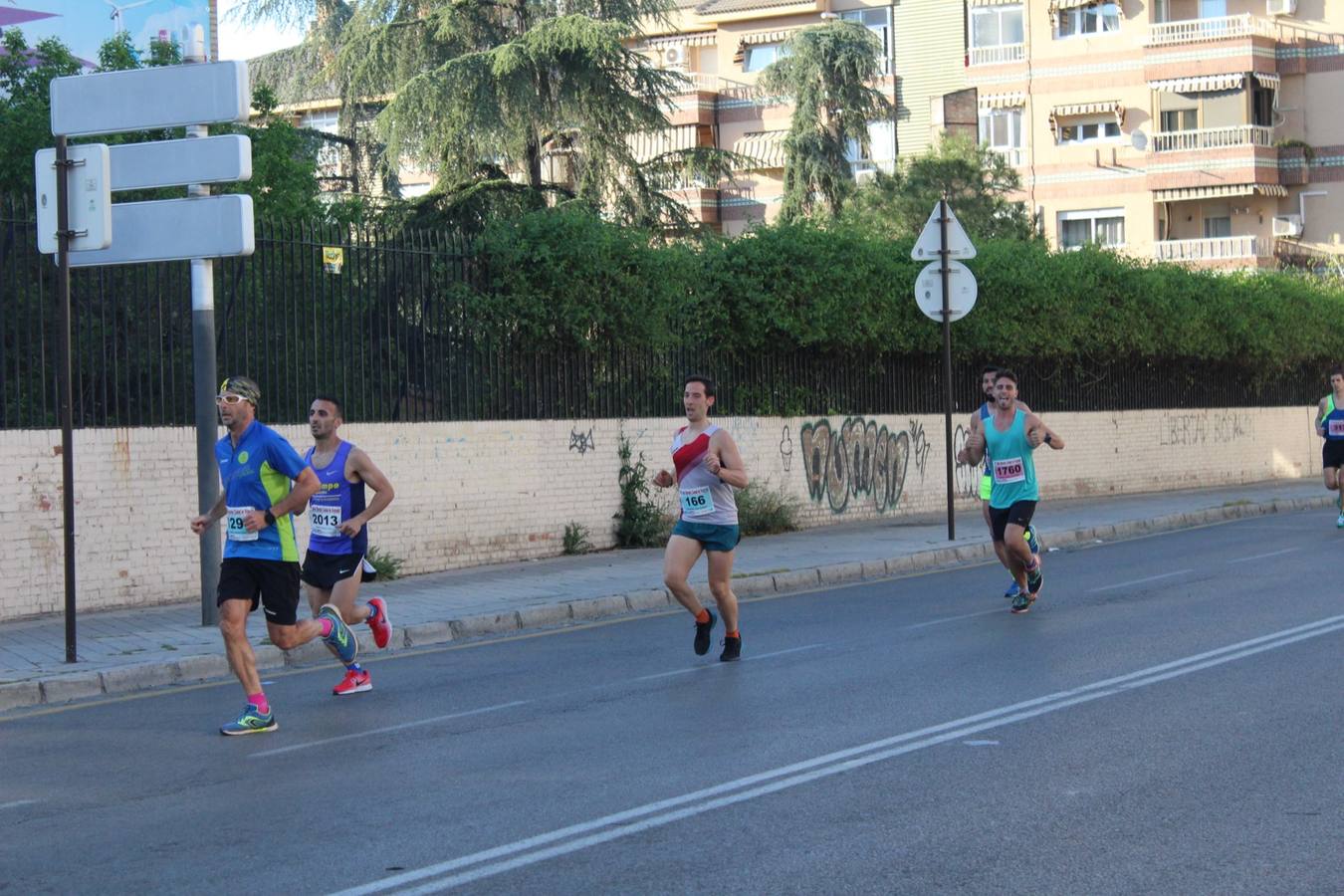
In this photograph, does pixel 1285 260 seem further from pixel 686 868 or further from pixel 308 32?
pixel 686 868

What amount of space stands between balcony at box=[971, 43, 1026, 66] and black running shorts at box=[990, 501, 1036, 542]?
38224 millimetres

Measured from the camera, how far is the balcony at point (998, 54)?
49750 millimetres

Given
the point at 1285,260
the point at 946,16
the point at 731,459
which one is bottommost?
the point at 731,459

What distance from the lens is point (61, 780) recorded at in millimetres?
8047

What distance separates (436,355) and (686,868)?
39.8 feet

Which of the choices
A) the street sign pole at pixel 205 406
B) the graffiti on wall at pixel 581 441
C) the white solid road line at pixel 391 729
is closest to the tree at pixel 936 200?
the graffiti on wall at pixel 581 441

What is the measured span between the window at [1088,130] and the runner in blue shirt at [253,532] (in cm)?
4335

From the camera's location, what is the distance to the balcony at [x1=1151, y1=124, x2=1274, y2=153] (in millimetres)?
46469

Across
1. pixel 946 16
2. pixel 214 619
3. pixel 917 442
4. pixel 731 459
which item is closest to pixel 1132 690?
pixel 731 459

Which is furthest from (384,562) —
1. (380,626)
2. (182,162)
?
(380,626)

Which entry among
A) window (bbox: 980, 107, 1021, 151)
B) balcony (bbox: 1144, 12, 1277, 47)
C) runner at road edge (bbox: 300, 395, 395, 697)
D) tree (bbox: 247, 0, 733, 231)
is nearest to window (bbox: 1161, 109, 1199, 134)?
balcony (bbox: 1144, 12, 1277, 47)

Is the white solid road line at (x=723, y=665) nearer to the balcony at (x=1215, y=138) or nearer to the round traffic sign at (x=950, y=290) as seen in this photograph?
the round traffic sign at (x=950, y=290)

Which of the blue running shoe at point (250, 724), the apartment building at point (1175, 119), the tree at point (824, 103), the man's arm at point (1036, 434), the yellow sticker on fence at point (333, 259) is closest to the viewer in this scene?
the blue running shoe at point (250, 724)

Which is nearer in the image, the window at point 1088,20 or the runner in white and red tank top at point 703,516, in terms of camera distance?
the runner in white and red tank top at point 703,516
